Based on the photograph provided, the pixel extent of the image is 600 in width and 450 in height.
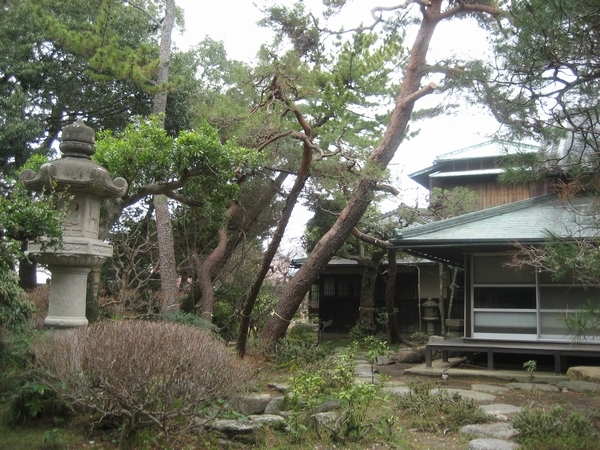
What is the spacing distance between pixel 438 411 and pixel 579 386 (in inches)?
141

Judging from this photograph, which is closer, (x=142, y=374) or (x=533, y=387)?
(x=142, y=374)

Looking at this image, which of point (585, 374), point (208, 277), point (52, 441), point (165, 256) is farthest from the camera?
point (208, 277)

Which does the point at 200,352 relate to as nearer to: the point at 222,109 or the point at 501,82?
the point at 501,82

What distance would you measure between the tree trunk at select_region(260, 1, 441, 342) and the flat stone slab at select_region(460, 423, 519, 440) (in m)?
6.08

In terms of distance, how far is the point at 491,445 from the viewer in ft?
19.5

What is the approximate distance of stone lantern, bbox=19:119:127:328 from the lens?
648cm

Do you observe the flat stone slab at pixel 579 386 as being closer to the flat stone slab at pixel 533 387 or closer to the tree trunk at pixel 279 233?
the flat stone slab at pixel 533 387

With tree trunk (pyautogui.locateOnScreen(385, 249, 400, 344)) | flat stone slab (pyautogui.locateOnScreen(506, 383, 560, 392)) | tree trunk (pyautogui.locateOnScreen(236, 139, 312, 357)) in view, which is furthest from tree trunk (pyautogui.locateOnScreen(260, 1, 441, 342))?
tree trunk (pyautogui.locateOnScreen(385, 249, 400, 344))

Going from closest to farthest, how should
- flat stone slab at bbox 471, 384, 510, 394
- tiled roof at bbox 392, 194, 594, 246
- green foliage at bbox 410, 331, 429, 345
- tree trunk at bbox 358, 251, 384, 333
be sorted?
flat stone slab at bbox 471, 384, 510, 394
tiled roof at bbox 392, 194, 594, 246
green foliage at bbox 410, 331, 429, 345
tree trunk at bbox 358, 251, 384, 333

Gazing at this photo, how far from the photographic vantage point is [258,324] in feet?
54.5

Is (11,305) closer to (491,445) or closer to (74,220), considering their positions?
(74,220)

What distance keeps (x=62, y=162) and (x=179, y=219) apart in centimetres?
1056

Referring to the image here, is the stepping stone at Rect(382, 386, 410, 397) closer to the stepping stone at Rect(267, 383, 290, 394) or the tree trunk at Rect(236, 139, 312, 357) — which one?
the stepping stone at Rect(267, 383, 290, 394)

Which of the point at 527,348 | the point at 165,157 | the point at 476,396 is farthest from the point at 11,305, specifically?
the point at 527,348
